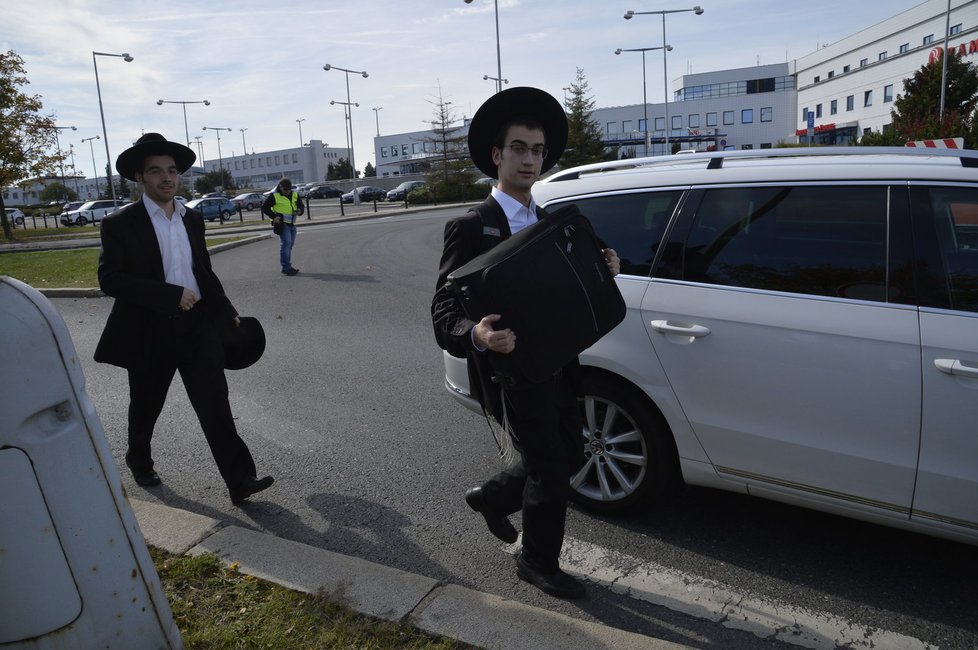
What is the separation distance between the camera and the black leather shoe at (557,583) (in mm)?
3053

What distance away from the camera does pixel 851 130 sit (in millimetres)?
70688

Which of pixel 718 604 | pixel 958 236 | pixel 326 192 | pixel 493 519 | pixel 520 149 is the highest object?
pixel 520 149

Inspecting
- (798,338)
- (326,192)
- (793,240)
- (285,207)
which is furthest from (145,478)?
(326,192)

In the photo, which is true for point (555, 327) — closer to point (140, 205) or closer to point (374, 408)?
point (140, 205)

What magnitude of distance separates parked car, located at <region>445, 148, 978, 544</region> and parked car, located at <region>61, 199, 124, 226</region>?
50.7m

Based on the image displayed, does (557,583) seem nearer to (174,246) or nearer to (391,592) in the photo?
(391,592)

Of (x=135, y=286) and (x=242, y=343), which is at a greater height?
(x=135, y=286)

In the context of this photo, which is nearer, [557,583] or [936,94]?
[557,583]

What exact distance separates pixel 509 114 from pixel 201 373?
2.16 meters

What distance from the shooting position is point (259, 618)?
2.84 m

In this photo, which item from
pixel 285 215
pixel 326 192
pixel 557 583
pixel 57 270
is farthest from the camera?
pixel 326 192

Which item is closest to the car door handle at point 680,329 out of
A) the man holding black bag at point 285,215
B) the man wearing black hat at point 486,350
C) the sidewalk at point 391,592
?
the man wearing black hat at point 486,350

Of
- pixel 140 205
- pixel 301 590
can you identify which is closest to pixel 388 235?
pixel 140 205

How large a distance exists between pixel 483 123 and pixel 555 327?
0.89 meters
